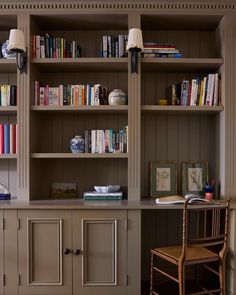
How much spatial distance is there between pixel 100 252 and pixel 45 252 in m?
0.43

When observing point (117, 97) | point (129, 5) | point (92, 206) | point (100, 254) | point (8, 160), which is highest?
point (129, 5)

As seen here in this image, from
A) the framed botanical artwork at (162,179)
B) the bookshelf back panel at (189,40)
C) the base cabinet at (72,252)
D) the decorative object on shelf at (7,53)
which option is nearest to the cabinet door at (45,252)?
the base cabinet at (72,252)

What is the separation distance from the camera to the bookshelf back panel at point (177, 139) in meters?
2.97

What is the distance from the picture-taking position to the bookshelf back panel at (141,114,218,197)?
297 centimetres

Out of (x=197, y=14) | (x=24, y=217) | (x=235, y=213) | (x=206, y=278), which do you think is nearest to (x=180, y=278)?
(x=235, y=213)

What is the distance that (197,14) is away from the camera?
2.66 metres

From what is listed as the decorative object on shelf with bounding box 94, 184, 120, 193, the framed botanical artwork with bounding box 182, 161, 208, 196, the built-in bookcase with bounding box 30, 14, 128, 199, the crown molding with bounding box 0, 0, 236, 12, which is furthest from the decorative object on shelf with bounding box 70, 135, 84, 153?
the crown molding with bounding box 0, 0, 236, 12

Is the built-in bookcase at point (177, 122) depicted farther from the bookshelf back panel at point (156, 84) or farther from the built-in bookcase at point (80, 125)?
the built-in bookcase at point (80, 125)

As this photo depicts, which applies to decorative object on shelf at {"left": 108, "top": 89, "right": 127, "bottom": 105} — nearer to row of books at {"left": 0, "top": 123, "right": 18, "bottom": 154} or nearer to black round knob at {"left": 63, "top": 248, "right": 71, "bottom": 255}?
row of books at {"left": 0, "top": 123, "right": 18, "bottom": 154}

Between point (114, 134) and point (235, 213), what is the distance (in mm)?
1166

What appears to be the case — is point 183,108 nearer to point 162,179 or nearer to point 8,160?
point 162,179

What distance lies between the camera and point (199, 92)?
2.71 m

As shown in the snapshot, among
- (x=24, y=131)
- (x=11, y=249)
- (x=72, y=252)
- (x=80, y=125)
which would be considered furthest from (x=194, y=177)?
(x=11, y=249)

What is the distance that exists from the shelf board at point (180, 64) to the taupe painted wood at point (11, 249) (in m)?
1.67
